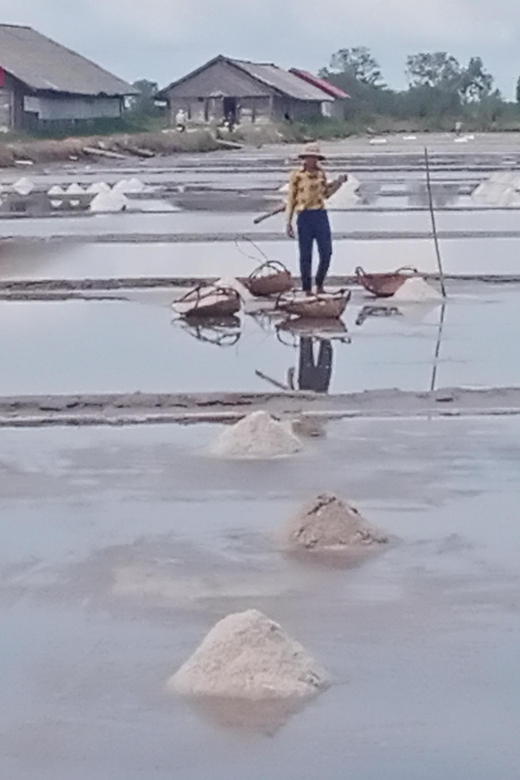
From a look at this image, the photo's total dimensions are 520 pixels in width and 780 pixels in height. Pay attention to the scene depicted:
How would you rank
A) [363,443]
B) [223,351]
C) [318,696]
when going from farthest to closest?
[223,351], [363,443], [318,696]

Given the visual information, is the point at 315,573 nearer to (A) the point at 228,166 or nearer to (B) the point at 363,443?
(B) the point at 363,443

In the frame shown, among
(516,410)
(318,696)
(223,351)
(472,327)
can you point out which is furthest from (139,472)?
(472,327)

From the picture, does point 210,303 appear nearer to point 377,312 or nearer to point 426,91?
point 377,312

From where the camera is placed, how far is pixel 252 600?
7.27 m

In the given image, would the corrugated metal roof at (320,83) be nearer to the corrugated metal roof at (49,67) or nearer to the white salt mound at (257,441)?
the corrugated metal roof at (49,67)

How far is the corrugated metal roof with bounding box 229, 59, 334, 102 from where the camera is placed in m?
93.8

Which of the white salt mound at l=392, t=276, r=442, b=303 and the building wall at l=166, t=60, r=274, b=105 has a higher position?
the white salt mound at l=392, t=276, r=442, b=303

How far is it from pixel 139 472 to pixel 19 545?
1.63m

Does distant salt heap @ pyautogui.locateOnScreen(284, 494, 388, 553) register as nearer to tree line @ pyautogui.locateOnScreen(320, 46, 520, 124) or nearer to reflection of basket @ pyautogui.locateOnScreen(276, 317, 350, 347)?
reflection of basket @ pyautogui.locateOnScreen(276, 317, 350, 347)

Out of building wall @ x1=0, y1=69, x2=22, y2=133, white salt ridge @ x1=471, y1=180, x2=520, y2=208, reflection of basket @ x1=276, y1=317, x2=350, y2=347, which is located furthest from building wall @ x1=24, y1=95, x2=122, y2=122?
reflection of basket @ x1=276, y1=317, x2=350, y2=347

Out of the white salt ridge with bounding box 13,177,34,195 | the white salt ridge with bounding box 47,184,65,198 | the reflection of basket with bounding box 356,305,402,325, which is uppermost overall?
the reflection of basket with bounding box 356,305,402,325

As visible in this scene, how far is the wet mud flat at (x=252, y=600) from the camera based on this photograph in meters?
5.79

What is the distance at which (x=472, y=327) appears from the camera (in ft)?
51.5

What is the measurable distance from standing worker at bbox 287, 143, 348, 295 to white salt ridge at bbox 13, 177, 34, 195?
82.8 feet
